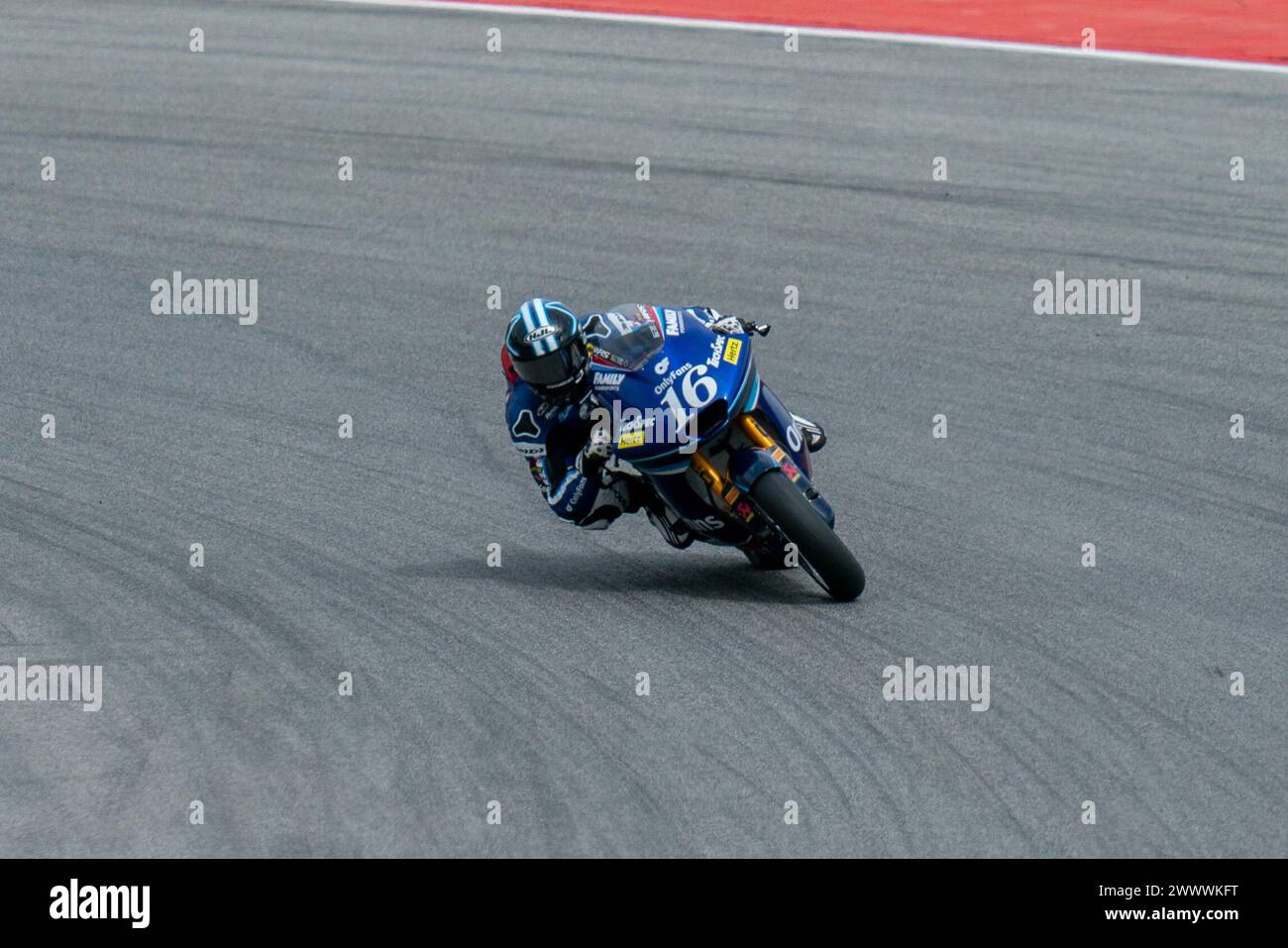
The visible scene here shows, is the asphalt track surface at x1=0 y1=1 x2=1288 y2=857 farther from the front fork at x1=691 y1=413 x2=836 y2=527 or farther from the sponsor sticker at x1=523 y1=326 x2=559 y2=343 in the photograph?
the sponsor sticker at x1=523 y1=326 x2=559 y2=343

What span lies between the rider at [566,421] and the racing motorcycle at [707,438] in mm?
95

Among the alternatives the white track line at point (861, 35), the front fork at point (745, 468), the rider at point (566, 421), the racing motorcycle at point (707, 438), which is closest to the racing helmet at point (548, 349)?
the rider at point (566, 421)

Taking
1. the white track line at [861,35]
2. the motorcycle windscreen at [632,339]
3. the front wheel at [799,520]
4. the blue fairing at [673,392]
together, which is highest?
the white track line at [861,35]

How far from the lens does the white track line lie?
16.3 metres

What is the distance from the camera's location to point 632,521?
1023cm

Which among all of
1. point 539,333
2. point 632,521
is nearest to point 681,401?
point 539,333

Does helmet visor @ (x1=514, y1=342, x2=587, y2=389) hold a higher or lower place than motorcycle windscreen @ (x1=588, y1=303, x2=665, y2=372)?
lower

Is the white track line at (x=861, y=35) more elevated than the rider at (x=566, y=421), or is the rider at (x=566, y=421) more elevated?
the white track line at (x=861, y=35)

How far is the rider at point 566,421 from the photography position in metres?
8.37

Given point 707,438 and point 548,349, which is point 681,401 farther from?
point 548,349

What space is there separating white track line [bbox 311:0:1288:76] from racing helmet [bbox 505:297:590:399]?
949cm

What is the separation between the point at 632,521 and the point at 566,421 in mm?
1603

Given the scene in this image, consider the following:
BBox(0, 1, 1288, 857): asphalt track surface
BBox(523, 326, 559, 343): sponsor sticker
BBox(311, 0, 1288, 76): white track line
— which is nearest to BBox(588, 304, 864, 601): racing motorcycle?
BBox(523, 326, 559, 343): sponsor sticker

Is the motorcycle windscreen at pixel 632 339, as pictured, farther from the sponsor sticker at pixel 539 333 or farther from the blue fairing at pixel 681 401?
the sponsor sticker at pixel 539 333
